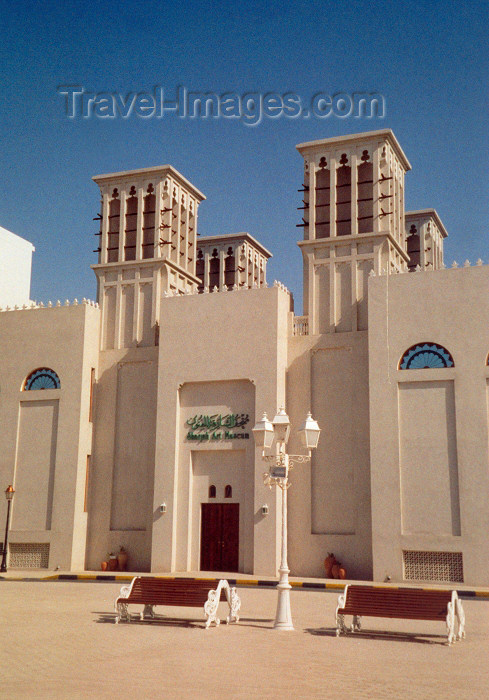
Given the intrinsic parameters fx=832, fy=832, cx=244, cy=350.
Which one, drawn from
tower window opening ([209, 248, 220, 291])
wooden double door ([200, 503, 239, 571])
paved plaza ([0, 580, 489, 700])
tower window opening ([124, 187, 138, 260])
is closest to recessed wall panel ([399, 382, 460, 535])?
wooden double door ([200, 503, 239, 571])

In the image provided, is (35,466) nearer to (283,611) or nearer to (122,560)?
(122,560)

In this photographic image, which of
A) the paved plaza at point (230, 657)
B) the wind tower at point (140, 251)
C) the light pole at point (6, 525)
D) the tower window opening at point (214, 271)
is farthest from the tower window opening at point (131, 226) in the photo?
the paved plaza at point (230, 657)

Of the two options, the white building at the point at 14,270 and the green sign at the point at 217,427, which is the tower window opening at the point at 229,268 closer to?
the white building at the point at 14,270

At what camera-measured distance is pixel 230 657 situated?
9570 mm

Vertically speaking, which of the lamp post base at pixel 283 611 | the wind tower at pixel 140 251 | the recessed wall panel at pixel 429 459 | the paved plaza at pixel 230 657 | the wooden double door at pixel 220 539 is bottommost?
the paved plaza at pixel 230 657

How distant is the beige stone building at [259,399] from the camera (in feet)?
69.4

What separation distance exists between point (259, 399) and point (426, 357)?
4.74 metres

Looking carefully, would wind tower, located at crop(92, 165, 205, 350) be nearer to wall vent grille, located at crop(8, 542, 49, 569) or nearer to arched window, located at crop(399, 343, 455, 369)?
wall vent grille, located at crop(8, 542, 49, 569)

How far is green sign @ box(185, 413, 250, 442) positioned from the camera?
23781 millimetres

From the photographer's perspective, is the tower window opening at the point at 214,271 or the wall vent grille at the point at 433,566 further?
the tower window opening at the point at 214,271

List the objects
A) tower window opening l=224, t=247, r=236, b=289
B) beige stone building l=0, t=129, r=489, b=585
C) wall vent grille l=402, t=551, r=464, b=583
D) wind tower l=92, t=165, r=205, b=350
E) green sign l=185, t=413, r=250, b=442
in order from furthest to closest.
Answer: tower window opening l=224, t=247, r=236, b=289
wind tower l=92, t=165, r=205, b=350
green sign l=185, t=413, r=250, b=442
beige stone building l=0, t=129, r=489, b=585
wall vent grille l=402, t=551, r=464, b=583

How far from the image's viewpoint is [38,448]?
2525cm

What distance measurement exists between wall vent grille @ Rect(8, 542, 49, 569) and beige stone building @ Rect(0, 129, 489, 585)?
7cm

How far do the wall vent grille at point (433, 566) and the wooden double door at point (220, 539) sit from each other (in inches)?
197
